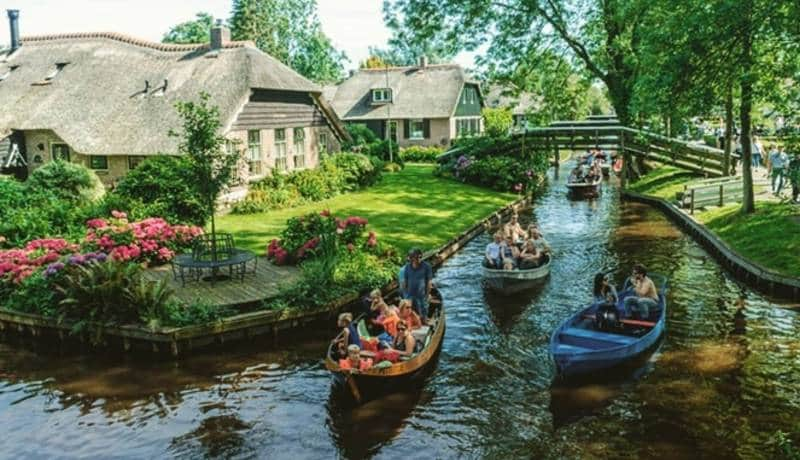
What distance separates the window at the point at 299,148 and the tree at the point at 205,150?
1668 centimetres

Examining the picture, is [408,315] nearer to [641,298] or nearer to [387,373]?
[387,373]

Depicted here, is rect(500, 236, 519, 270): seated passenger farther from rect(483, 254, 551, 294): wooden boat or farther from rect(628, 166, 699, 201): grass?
rect(628, 166, 699, 201): grass

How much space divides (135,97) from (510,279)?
20.6 meters

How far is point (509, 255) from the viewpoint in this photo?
21.3 m

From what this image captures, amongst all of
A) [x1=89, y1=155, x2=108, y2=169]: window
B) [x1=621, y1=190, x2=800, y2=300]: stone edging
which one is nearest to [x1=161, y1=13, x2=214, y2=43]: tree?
[x1=89, y1=155, x2=108, y2=169]: window

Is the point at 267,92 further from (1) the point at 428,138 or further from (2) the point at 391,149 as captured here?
(1) the point at 428,138

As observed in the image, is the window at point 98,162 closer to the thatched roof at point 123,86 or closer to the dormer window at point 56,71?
the thatched roof at point 123,86

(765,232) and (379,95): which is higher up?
(379,95)

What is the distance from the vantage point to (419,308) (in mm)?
16453

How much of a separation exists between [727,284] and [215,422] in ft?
51.5

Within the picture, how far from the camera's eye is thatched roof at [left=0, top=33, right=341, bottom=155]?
99.8 ft

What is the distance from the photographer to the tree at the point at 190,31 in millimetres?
87375

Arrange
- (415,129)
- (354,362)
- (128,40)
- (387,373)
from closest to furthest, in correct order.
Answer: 1. (354,362)
2. (387,373)
3. (128,40)
4. (415,129)

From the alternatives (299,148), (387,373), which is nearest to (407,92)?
(299,148)
